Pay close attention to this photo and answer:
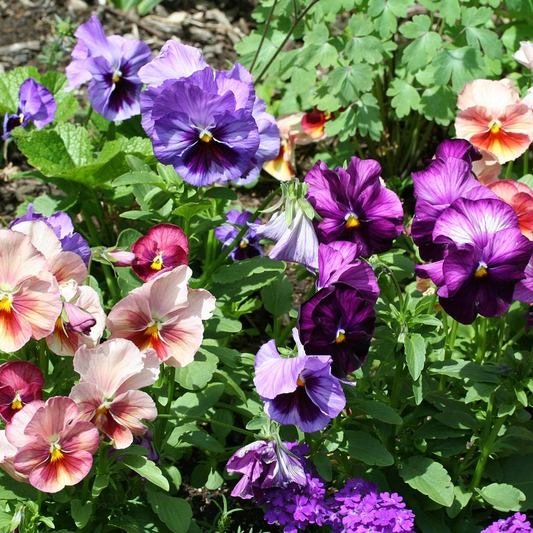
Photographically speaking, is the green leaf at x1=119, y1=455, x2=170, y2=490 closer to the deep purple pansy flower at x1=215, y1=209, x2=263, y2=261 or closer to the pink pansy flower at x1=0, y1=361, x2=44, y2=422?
the pink pansy flower at x1=0, y1=361, x2=44, y2=422

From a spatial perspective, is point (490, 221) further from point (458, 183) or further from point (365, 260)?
point (365, 260)

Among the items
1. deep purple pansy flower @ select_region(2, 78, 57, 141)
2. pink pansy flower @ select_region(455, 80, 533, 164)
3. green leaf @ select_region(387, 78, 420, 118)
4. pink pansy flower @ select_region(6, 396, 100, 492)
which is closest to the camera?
pink pansy flower @ select_region(6, 396, 100, 492)

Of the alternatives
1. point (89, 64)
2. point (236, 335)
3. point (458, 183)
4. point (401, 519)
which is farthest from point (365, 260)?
point (89, 64)

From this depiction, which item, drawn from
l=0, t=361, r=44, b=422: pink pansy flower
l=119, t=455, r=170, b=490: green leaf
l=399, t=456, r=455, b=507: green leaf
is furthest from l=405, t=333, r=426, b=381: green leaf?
l=0, t=361, r=44, b=422: pink pansy flower

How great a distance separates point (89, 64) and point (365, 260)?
48.8 inches

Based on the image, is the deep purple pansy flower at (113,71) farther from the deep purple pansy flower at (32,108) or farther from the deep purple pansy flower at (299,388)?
the deep purple pansy flower at (299,388)

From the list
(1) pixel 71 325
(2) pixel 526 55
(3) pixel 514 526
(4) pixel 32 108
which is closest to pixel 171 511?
(1) pixel 71 325

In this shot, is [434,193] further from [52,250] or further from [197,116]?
[52,250]

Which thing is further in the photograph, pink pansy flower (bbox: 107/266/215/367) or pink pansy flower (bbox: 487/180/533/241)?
pink pansy flower (bbox: 487/180/533/241)

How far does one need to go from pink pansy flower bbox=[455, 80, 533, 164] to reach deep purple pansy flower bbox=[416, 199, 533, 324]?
0.67m

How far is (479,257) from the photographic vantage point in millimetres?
1839

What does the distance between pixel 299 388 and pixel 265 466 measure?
268mm

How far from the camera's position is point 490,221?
1.84m

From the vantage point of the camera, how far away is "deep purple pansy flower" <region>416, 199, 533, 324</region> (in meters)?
1.82
